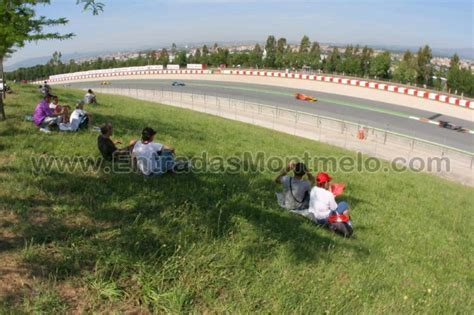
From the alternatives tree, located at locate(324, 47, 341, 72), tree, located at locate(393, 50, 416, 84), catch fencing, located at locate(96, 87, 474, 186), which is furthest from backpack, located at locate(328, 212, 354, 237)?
tree, located at locate(324, 47, 341, 72)

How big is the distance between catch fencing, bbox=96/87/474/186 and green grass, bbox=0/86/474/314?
15547 millimetres

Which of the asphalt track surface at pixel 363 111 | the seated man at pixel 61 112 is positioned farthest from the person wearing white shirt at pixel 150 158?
the asphalt track surface at pixel 363 111

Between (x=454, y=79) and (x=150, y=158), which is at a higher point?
(x=454, y=79)

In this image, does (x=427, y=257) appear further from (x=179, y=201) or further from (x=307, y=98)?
Result: (x=307, y=98)

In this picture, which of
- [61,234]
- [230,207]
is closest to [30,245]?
[61,234]

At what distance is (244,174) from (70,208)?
14.7 feet

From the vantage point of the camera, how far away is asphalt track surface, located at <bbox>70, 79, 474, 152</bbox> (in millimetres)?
29750

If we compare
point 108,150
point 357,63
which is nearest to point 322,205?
point 108,150

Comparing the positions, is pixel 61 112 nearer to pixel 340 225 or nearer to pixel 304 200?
pixel 304 200

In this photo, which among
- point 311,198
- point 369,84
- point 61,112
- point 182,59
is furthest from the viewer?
point 182,59

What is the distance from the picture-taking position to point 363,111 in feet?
125

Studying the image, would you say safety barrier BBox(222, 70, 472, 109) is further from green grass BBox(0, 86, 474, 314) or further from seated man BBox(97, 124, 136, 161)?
seated man BBox(97, 124, 136, 161)

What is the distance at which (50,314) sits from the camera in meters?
3.29

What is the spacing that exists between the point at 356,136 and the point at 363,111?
1315 centimetres
